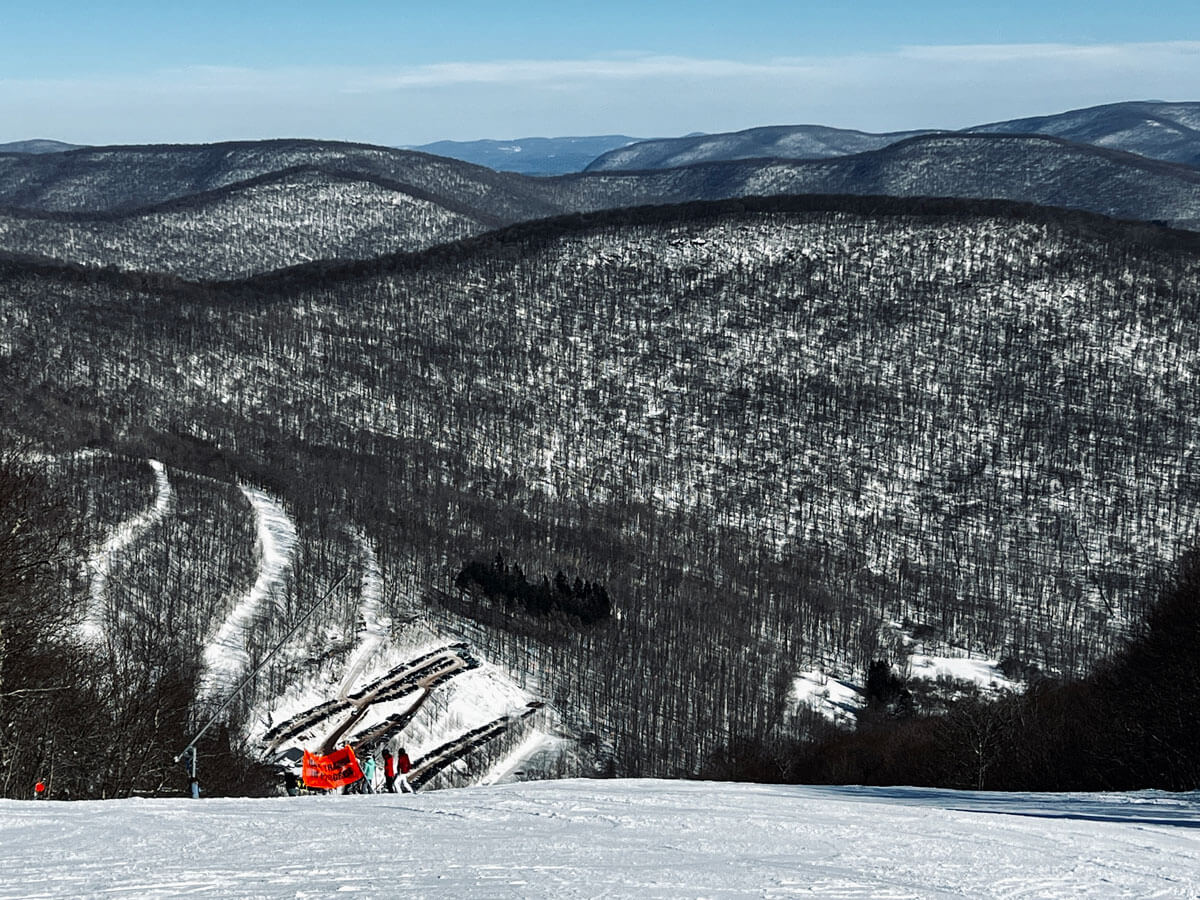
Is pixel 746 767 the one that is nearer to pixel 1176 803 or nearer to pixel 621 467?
pixel 1176 803

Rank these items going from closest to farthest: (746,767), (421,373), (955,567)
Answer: (746,767), (955,567), (421,373)

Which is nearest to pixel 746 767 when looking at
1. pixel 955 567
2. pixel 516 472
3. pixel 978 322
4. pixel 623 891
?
pixel 623 891

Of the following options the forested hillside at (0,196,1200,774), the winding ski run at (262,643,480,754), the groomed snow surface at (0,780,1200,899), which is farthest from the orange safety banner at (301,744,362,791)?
the forested hillside at (0,196,1200,774)

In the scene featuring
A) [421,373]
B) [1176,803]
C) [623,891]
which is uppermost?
[623,891]

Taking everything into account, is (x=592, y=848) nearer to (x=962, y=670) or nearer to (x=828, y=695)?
(x=828, y=695)

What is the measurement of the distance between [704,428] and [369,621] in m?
76.8

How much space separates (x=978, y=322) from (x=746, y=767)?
391 feet

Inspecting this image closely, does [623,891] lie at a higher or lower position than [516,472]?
higher

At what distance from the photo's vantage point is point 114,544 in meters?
81.1

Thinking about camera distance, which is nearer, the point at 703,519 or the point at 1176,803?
the point at 1176,803

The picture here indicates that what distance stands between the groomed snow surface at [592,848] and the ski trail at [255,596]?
128ft

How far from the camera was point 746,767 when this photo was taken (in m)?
61.2

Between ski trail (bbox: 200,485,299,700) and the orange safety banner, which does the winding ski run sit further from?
the orange safety banner

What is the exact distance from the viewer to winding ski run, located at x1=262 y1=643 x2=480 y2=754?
57219mm
